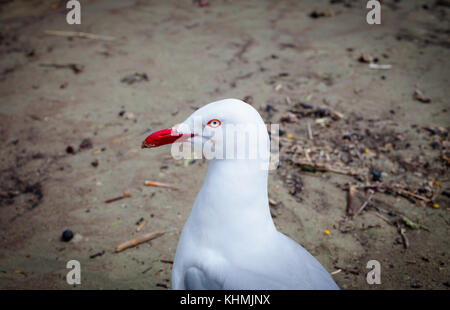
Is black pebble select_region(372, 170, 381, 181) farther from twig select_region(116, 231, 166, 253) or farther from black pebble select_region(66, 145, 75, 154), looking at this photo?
black pebble select_region(66, 145, 75, 154)

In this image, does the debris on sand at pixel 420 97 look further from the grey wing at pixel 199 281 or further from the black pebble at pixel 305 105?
the grey wing at pixel 199 281

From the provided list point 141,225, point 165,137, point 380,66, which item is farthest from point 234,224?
point 380,66

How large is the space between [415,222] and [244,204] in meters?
2.05

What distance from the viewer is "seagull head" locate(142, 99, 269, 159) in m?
1.74

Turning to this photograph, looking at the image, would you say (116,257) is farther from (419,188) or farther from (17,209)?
(419,188)

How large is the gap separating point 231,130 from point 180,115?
9.31ft

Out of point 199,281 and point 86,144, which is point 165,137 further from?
point 86,144

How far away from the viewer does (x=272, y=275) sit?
5.91 ft

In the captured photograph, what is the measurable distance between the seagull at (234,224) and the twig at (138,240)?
1140mm

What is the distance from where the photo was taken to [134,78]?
532cm

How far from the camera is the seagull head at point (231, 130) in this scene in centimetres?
174

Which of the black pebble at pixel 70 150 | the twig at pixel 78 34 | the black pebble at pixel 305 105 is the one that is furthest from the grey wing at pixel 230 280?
the twig at pixel 78 34

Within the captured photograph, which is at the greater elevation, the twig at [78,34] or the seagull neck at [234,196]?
the twig at [78,34]

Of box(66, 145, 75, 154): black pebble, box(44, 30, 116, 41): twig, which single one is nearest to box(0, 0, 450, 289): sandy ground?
box(66, 145, 75, 154): black pebble
